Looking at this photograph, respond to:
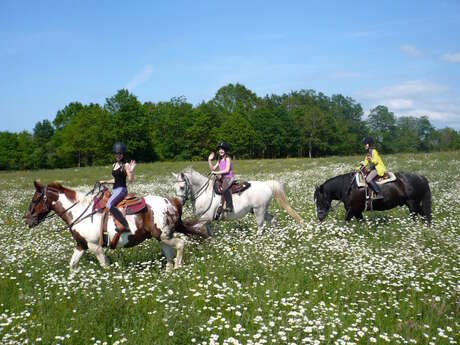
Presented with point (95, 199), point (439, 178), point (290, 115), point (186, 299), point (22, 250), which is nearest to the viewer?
point (186, 299)

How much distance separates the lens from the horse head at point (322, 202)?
1165 cm

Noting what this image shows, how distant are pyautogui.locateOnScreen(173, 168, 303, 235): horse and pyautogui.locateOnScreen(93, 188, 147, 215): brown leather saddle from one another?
1.62 meters

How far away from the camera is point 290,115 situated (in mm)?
81188

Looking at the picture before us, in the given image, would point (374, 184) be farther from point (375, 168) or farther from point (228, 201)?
point (228, 201)

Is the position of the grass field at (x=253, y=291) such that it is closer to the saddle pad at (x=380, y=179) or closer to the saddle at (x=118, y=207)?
the saddle at (x=118, y=207)

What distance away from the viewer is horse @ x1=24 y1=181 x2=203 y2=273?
7.67 meters

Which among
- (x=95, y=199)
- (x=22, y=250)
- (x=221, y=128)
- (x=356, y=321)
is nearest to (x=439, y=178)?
(x=356, y=321)

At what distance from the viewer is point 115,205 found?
306 inches

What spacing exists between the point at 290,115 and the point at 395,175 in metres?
71.7

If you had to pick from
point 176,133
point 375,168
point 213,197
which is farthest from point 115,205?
point 176,133

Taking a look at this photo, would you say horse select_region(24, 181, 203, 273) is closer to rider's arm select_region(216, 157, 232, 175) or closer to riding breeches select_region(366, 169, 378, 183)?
rider's arm select_region(216, 157, 232, 175)

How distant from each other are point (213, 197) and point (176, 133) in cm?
6481

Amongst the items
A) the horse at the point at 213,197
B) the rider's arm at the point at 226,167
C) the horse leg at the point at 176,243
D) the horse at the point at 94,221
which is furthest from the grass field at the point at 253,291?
the rider's arm at the point at 226,167

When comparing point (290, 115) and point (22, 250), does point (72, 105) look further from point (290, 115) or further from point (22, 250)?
point (22, 250)
